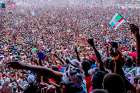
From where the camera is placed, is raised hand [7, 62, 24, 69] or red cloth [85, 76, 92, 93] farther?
red cloth [85, 76, 92, 93]

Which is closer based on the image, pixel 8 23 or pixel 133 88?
pixel 133 88

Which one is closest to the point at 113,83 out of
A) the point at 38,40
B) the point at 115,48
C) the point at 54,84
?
the point at 54,84

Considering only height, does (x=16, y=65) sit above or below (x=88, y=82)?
above

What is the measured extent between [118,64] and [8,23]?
37771mm

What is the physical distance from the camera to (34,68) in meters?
4.68

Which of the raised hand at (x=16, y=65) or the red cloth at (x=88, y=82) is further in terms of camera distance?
the red cloth at (x=88, y=82)

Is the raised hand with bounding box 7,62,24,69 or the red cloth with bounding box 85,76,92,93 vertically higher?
the raised hand with bounding box 7,62,24,69

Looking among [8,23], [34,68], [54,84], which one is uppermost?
[34,68]

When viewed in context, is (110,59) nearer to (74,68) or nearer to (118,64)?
(118,64)

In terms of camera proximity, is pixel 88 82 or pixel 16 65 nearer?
pixel 16 65

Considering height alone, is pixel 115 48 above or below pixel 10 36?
above

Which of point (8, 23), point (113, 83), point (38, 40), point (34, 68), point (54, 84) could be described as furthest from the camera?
point (8, 23)

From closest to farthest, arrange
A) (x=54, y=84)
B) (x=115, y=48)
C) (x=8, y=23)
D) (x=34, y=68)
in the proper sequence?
(x=34, y=68), (x=54, y=84), (x=115, y=48), (x=8, y=23)

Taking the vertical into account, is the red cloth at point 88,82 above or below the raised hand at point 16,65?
below
